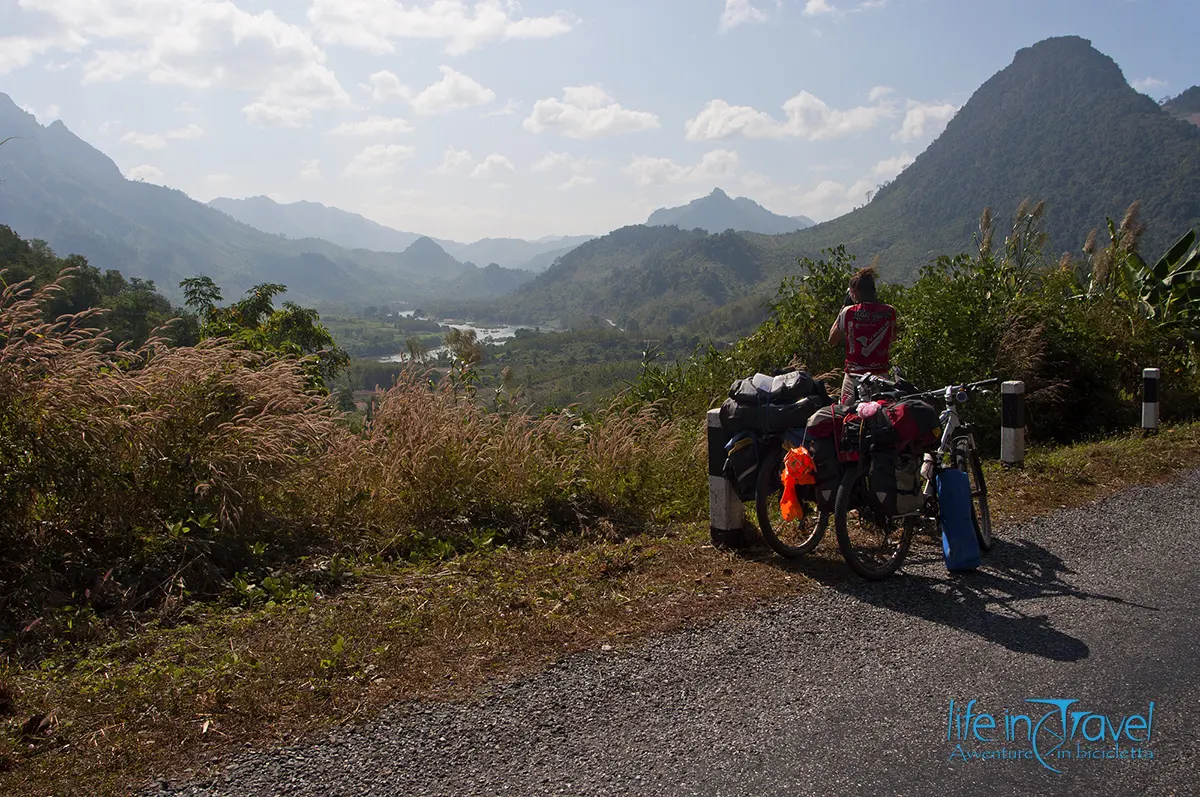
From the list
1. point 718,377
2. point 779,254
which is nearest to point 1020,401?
point 718,377

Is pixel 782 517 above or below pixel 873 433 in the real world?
below

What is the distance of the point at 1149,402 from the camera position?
9.98 m

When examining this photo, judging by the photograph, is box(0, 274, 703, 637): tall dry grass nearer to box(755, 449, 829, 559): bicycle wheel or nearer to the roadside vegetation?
the roadside vegetation

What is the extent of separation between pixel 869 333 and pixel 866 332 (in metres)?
0.02

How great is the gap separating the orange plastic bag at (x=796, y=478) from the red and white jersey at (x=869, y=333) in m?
1.62

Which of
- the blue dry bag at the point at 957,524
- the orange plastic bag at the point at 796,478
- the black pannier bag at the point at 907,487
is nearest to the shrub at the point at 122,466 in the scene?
the orange plastic bag at the point at 796,478

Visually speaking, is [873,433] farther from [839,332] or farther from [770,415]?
[839,332]

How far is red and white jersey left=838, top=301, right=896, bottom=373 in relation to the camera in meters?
6.19

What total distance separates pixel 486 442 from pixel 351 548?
1.63 metres

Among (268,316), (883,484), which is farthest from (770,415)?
(268,316)

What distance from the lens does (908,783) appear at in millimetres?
2742

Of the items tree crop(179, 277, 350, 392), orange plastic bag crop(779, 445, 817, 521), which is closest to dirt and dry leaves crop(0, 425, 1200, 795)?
orange plastic bag crop(779, 445, 817, 521)

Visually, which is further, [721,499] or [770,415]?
[721,499]

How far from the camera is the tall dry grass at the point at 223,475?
182 inches
